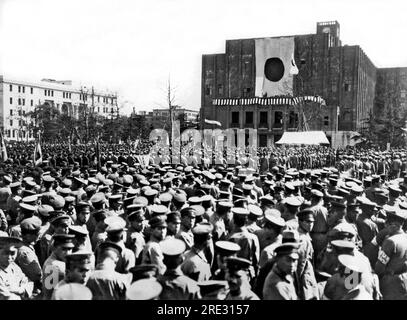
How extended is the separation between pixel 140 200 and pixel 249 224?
216 cm

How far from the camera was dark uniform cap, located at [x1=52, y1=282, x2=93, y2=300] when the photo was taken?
3756mm

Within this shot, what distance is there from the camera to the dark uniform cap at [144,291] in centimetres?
352

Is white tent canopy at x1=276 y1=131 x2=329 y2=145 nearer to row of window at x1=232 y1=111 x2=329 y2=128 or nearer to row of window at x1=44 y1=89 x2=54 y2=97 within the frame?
row of window at x1=232 y1=111 x2=329 y2=128

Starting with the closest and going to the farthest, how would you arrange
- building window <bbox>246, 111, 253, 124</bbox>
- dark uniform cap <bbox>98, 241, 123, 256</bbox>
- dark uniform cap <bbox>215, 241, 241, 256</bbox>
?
dark uniform cap <bbox>215, 241, 241, 256</bbox>
dark uniform cap <bbox>98, 241, 123, 256</bbox>
building window <bbox>246, 111, 253, 124</bbox>

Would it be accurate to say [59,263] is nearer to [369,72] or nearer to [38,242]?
[38,242]

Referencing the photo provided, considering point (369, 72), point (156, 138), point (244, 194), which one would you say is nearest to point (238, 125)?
point (156, 138)

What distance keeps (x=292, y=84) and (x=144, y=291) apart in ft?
164

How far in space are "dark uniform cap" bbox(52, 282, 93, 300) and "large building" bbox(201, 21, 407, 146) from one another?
4417 centimetres

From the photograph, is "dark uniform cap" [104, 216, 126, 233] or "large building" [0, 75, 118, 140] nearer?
"dark uniform cap" [104, 216, 126, 233]

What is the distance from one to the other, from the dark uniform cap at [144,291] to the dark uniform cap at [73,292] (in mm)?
431

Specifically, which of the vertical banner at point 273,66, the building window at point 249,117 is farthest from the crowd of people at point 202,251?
the vertical banner at point 273,66

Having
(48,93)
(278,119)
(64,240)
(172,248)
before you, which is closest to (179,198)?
(64,240)

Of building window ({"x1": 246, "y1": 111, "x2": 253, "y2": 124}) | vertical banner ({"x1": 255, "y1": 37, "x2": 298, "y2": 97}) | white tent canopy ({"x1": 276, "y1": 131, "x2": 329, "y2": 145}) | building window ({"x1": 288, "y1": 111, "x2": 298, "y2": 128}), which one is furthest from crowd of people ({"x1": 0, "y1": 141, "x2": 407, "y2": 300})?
vertical banner ({"x1": 255, "y1": 37, "x2": 298, "y2": 97})

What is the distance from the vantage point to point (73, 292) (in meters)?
3.79
